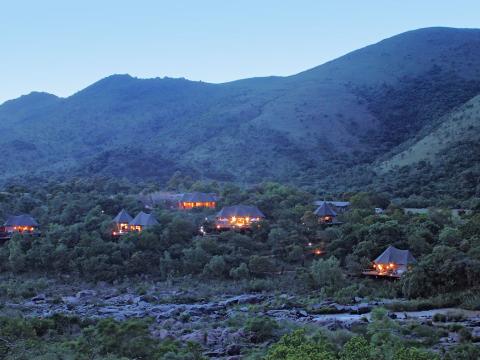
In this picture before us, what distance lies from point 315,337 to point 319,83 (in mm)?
138159

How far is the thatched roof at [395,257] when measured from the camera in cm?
4088

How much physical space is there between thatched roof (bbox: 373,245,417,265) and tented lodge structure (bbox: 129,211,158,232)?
2037 cm

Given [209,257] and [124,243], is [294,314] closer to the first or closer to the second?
[209,257]

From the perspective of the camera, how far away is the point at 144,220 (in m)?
53.2

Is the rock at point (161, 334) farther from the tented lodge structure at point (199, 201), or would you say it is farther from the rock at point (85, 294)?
the tented lodge structure at point (199, 201)

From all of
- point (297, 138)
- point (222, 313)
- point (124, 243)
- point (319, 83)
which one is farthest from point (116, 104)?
point (222, 313)

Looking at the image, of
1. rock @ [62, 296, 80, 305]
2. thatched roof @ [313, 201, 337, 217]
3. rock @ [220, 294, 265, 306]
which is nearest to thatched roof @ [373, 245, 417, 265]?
rock @ [220, 294, 265, 306]

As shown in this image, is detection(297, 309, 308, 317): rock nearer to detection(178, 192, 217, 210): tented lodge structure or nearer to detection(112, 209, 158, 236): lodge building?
detection(112, 209, 158, 236): lodge building

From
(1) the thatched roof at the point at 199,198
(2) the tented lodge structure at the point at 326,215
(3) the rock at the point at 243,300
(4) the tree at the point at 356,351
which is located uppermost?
(1) the thatched roof at the point at 199,198

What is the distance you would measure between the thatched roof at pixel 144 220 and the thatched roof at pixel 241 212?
6.12 meters

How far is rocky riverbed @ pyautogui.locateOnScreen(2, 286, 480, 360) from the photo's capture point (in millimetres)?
28719

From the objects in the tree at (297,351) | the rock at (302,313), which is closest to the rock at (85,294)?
the rock at (302,313)

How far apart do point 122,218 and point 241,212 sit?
34.8ft

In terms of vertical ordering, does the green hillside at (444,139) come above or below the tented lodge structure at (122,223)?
above
